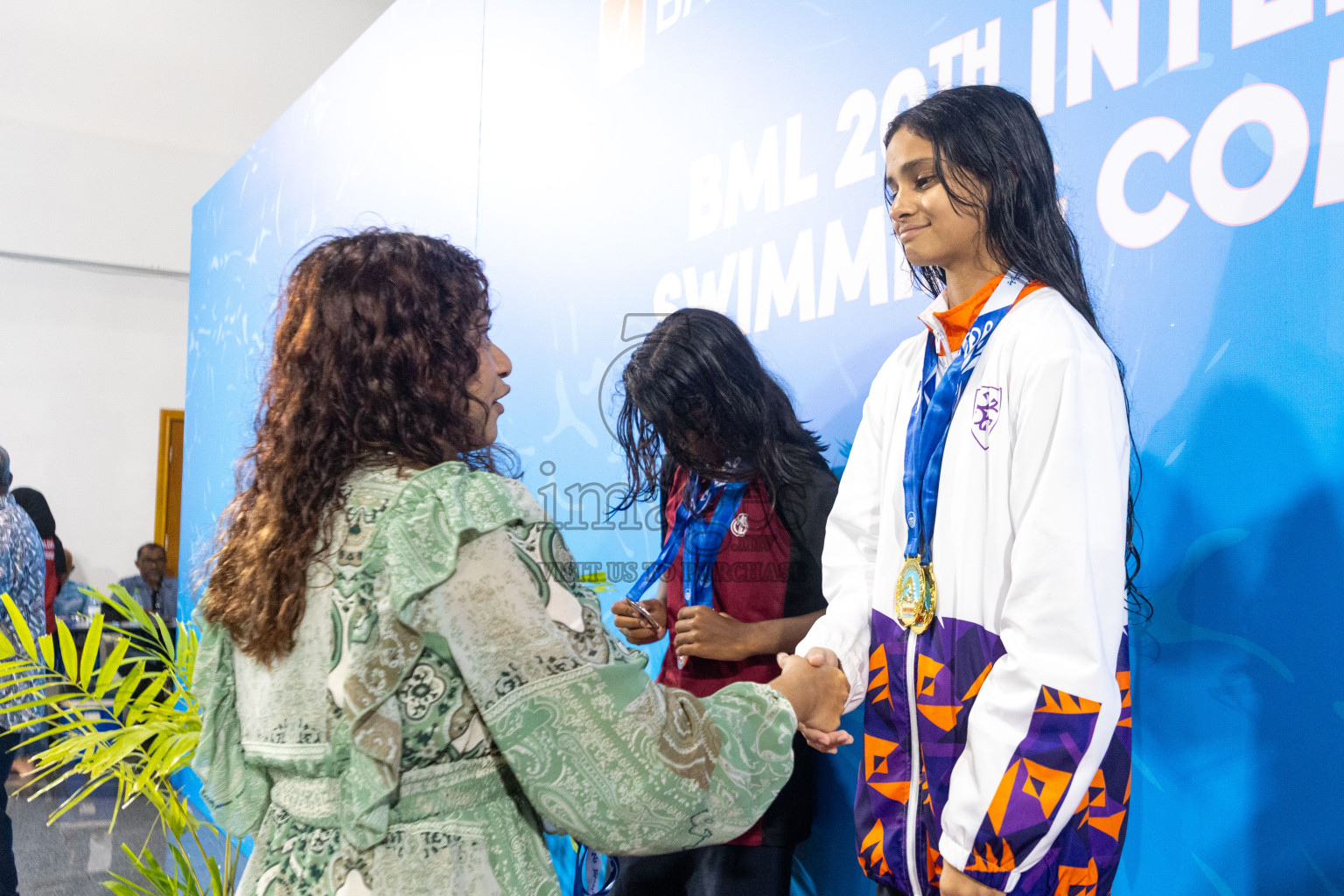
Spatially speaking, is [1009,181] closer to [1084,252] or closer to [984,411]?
[984,411]

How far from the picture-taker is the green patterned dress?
104 cm

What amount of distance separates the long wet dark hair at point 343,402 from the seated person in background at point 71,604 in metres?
6.54

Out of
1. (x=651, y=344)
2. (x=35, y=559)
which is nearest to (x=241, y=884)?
(x=651, y=344)

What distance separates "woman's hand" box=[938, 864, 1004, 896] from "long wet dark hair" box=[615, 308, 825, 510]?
84 cm

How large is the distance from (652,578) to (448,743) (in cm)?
100

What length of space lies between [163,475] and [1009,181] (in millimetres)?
9320

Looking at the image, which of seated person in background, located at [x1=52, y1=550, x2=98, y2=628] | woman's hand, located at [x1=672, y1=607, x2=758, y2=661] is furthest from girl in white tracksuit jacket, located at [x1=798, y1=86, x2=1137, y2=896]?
seated person in background, located at [x1=52, y1=550, x2=98, y2=628]

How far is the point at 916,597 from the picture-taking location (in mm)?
1262

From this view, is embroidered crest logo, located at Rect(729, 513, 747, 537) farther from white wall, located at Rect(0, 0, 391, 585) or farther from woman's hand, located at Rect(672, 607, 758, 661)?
white wall, located at Rect(0, 0, 391, 585)

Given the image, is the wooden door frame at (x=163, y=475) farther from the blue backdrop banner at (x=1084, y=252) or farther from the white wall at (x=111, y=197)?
the blue backdrop banner at (x=1084, y=252)

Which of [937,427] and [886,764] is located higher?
[937,427]

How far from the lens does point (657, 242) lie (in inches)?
104

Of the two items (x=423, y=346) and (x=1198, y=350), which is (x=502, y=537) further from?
(x=1198, y=350)

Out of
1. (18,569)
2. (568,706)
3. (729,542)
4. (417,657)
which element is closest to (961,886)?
(568,706)
